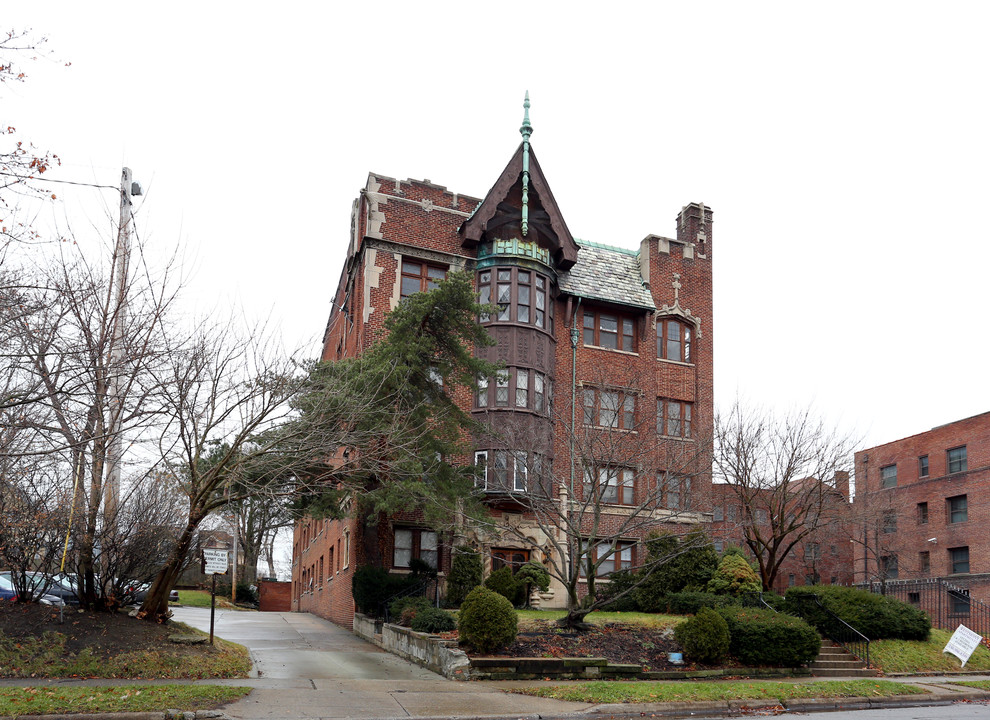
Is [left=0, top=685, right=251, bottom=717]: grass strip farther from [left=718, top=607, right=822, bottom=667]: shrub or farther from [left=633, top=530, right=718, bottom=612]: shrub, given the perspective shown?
[left=633, top=530, right=718, bottom=612]: shrub

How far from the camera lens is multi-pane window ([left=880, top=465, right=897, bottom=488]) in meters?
55.7

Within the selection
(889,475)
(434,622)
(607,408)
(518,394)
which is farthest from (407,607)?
(889,475)

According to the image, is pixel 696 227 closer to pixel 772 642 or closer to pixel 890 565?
pixel 772 642

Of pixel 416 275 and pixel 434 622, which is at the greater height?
pixel 416 275

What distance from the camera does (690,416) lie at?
32.7 meters

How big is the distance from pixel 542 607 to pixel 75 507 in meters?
16.0

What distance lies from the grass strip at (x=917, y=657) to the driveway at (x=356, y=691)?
9.84 m

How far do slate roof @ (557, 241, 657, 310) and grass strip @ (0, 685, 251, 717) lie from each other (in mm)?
20478

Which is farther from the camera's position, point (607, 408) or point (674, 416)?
point (674, 416)

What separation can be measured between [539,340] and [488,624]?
14059 millimetres

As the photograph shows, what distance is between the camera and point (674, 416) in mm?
32312

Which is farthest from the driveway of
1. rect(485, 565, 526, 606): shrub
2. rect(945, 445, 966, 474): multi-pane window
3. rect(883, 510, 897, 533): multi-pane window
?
rect(945, 445, 966, 474): multi-pane window

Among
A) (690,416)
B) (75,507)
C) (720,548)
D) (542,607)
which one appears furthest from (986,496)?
(75,507)

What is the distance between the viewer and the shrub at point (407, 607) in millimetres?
21578
